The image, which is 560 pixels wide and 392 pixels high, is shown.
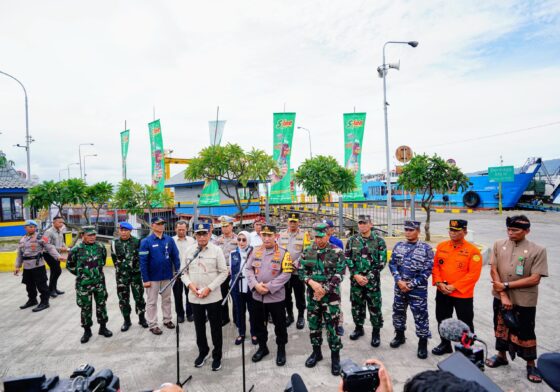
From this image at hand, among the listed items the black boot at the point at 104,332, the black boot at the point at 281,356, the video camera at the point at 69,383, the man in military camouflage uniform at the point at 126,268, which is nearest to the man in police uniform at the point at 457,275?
the black boot at the point at 281,356

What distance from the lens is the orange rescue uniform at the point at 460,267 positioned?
373 cm

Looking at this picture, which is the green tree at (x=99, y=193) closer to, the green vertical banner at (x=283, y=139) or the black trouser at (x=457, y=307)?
the green vertical banner at (x=283, y=139)

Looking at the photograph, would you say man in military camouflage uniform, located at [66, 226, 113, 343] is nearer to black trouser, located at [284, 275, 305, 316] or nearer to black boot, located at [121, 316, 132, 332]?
black boot, located at [121, 316, 132, 332]

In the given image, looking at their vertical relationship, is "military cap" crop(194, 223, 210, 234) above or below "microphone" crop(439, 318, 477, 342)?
above

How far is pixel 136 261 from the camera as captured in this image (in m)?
5.00

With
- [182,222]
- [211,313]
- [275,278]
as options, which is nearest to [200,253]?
[211,313]

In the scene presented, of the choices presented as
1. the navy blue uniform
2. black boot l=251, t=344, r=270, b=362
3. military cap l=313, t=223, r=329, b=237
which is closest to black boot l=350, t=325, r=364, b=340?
the navy blue uniform

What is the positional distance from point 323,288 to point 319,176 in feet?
27.1

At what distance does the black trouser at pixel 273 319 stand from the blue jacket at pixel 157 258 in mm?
1619

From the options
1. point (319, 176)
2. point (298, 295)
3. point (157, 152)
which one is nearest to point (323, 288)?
point (298, 295)

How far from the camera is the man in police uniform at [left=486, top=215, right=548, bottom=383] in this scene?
337 centimetres

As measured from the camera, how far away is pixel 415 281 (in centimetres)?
392

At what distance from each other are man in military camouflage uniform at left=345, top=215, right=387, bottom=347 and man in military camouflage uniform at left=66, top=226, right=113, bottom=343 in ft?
12.1

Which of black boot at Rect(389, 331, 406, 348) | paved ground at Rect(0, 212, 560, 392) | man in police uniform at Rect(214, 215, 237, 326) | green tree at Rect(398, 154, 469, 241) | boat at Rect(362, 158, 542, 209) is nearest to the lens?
paved ground at Rect(0, 212, 560, 392)
